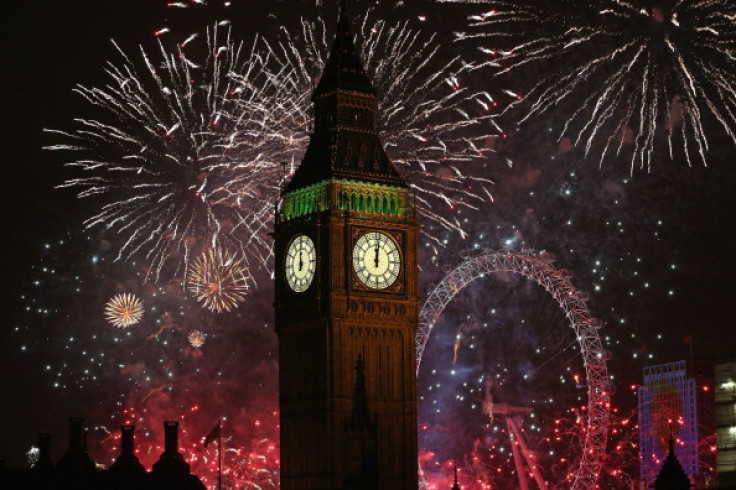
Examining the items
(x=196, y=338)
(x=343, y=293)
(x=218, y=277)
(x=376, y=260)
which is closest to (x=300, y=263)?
(x=343, y=293)

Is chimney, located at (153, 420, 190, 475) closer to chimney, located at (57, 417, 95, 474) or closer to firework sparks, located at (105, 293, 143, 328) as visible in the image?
chimney, located at (57, 417, 95, 474)

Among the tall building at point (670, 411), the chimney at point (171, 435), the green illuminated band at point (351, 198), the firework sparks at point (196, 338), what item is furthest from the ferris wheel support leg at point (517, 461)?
the chimney at point (171, 435)

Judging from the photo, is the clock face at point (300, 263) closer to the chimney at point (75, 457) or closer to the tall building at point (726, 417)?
the chimney at point (75, 457)

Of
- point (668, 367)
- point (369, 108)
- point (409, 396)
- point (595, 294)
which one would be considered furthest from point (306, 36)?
point (668, 367)

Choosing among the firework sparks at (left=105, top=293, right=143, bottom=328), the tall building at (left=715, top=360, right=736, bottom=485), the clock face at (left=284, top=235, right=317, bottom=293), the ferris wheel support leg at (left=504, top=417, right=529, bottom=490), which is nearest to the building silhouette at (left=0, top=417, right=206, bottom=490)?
the clock face at (left=284, top=235, right=317, bottom=293)

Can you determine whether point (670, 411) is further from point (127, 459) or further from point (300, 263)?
point (127, 459)

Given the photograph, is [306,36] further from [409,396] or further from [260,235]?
[409,396]
